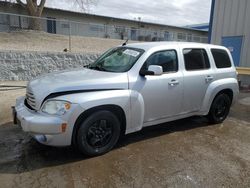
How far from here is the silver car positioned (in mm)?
3281

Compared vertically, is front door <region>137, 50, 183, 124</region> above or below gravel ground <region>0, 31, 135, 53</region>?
below

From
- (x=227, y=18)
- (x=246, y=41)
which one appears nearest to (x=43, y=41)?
(x=227, y=18)

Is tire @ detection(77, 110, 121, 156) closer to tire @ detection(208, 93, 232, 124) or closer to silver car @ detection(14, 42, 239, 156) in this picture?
silver car @ detection(14, 42, 239, 156)

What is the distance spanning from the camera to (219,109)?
17.5ft

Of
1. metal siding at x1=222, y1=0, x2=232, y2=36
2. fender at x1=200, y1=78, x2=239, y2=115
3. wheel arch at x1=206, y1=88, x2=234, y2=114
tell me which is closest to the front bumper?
fender at x1=200, y1=78, x2=239, y2=115

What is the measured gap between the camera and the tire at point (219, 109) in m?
5.20

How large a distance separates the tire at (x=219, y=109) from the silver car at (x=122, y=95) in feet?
0.07

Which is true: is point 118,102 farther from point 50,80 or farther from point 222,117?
point 222,117

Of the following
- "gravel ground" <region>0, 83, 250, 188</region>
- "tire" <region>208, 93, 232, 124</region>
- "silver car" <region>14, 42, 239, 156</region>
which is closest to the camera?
"gravel ground" <region>0, 83, 250, 188</region>

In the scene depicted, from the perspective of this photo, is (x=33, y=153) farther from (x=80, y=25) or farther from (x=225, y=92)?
(x=80, y=25)

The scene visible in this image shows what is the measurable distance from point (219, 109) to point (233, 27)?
670 cm

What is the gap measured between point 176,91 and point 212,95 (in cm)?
107

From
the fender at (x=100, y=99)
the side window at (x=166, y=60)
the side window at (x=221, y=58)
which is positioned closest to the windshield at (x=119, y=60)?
the side window at (x=166, y=60)

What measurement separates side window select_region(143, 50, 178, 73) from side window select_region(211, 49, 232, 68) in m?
1.19
